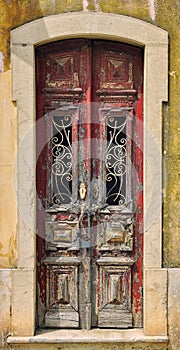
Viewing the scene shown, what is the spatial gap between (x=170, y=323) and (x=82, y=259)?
3.54 feet

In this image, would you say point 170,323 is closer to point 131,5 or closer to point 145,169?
point 145,169

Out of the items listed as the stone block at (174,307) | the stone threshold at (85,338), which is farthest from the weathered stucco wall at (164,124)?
the stone threshold at (85,338)

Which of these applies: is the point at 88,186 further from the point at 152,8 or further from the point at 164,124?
the point at 152,8

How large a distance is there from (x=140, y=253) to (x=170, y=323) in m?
0.75

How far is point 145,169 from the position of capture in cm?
668

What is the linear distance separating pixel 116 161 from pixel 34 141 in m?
0.86

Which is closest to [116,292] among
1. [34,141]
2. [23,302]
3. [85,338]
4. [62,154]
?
[85,338]

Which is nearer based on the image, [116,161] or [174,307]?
[174,307]

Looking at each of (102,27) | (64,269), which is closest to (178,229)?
(64,269)

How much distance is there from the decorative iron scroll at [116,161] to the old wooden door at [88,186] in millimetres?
10

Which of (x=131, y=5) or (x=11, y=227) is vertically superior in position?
(x=131, y=5)

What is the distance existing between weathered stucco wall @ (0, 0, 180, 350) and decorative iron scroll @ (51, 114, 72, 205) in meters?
0.43

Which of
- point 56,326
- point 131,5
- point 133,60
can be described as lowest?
point 56,326

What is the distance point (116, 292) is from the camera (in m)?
6.84
